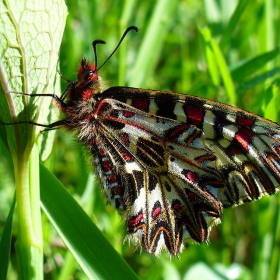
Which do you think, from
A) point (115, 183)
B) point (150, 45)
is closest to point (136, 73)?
point (150, 45)

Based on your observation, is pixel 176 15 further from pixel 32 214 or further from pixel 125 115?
pixel 32 214

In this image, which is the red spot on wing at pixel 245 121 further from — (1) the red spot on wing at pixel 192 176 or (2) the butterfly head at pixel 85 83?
(2) the butterfly head at pixel 85 83

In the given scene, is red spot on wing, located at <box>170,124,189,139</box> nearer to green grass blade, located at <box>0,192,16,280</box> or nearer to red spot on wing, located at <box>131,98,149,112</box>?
red spot on wing, located at <box>131,98,149,112</box>

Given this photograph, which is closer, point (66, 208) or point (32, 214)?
point (32, 214)

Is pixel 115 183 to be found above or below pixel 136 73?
below

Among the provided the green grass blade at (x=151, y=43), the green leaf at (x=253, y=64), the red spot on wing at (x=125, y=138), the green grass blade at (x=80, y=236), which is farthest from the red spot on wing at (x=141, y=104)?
the green leaf at (x=253, y=64)

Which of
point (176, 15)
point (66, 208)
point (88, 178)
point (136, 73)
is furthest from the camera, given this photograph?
point (176, 15)
